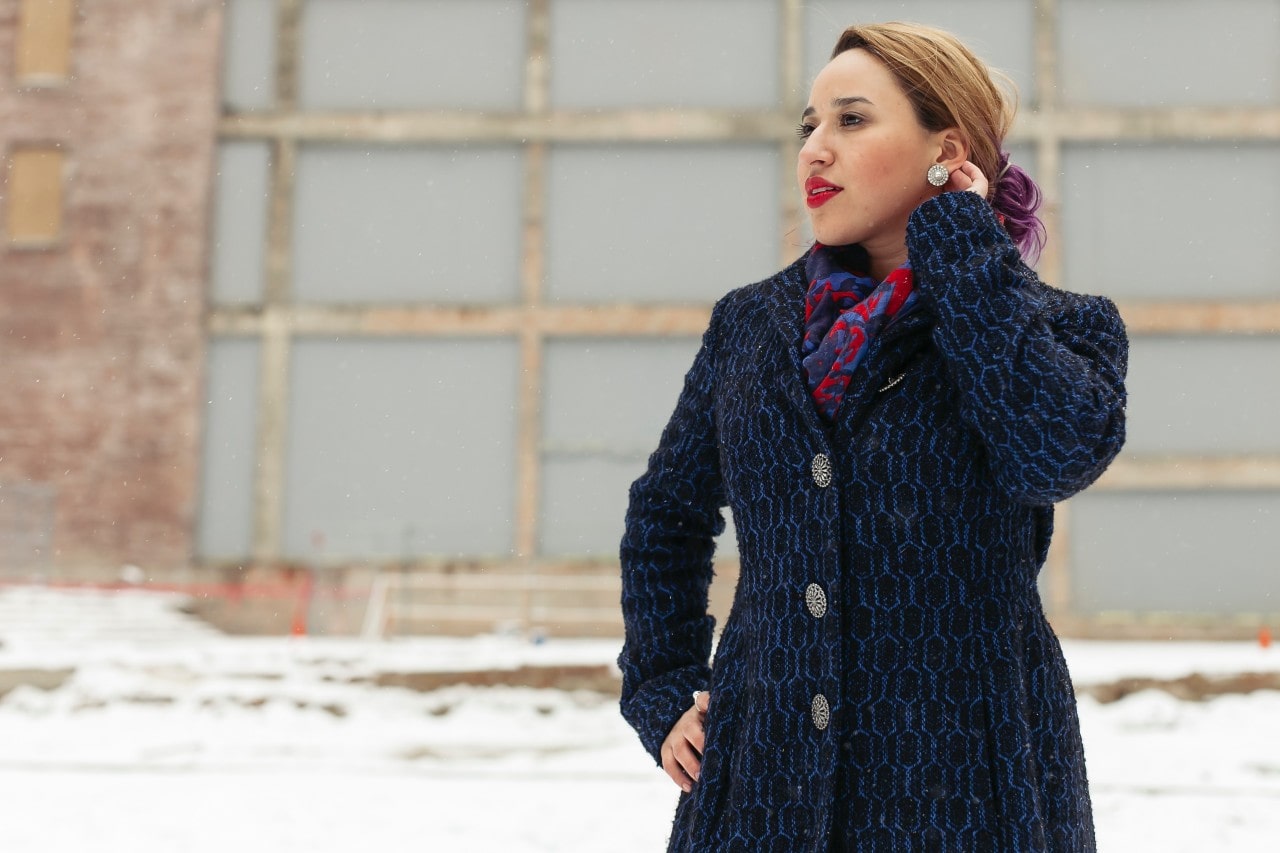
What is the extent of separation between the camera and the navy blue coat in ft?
4.85

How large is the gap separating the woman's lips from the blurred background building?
1640 cm

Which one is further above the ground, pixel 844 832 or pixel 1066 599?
pixel 844 832

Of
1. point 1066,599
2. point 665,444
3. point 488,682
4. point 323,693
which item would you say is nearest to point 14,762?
point 323,693

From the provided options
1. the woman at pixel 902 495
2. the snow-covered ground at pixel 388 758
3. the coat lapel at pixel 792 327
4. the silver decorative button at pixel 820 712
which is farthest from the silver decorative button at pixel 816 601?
the snow-covered ground at pixel 388 758

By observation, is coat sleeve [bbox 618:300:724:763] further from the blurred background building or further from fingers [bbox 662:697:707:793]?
the blurred background building

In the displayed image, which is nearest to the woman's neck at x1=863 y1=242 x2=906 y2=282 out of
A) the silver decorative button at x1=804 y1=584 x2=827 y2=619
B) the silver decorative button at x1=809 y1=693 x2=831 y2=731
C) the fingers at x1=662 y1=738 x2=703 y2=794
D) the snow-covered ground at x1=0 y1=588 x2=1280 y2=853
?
the silver decorative button at x1=804 y1=584 x2=827 y2=619

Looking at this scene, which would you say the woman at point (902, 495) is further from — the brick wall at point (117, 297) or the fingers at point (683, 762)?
the brick wall at point (117, 297)

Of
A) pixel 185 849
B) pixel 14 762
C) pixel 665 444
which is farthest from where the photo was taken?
pixel 14 762

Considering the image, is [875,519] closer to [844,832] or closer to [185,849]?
[844,832]

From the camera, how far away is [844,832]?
153cm

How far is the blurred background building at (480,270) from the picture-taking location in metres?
18.1

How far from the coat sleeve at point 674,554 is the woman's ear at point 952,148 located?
1.51 feet

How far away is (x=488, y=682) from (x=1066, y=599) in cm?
1080

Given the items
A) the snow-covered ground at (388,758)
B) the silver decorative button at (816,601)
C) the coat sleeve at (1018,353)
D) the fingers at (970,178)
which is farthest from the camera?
the snow-covered ground at (388,758)
